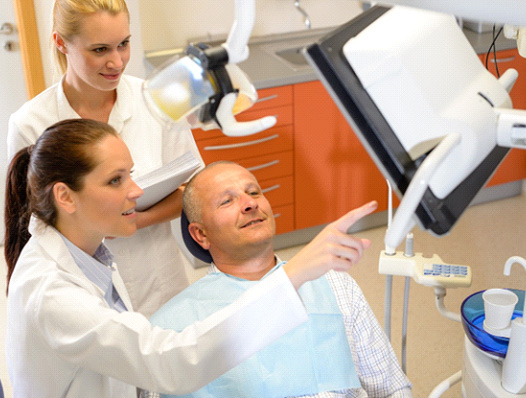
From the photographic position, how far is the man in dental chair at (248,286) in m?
1.74

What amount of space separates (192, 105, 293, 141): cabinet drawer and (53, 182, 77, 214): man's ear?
65.8 inches

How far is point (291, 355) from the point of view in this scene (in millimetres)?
1763

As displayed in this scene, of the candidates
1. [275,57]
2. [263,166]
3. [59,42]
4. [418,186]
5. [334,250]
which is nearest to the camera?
[418,186]

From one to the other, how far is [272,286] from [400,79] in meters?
0.49

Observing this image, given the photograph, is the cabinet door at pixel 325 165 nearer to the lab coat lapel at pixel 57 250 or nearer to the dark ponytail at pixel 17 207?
the dark ponytail at pixel 17 207

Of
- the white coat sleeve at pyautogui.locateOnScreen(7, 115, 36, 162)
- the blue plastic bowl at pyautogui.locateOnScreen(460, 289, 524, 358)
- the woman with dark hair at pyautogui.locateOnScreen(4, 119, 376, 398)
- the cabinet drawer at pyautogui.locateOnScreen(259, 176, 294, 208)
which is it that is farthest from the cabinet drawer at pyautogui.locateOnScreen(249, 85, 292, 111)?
the blue plastic bowl at pyautogui.locateOnScreen(460, 289, 524, 358)

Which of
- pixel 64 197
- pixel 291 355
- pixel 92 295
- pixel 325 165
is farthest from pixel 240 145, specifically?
pixel 92 295

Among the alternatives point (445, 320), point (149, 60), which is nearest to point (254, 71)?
point (149, 60)

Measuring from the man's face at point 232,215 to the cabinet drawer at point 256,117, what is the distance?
124 centimetres

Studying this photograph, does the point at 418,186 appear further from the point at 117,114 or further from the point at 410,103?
the point at 117,114

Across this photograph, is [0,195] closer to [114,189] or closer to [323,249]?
[114,189]

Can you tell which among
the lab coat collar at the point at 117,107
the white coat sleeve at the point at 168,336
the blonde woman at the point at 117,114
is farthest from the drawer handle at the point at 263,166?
the white coat sleeve at the point at 168,336

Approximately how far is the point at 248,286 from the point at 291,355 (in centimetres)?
23

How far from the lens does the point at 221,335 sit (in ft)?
4.26
